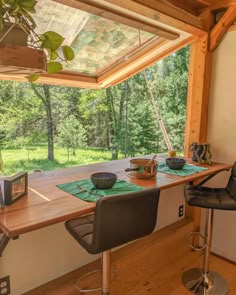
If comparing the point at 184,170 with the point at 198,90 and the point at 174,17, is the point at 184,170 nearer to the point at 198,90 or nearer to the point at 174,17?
the point at 198,90

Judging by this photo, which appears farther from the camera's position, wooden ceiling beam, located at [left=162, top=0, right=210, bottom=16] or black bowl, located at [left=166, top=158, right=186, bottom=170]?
wooden ceiling beam, located at [left=162, top=0, right=210, bottom=16]

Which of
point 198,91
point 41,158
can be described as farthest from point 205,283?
point 41,158

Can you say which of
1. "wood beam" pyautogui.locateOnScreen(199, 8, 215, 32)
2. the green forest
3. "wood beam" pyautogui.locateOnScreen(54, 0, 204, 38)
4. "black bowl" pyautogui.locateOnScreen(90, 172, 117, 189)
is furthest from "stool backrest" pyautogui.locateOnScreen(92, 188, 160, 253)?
the green forest

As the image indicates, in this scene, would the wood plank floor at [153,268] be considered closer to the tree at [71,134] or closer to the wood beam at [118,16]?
the wood beam at [118,16]

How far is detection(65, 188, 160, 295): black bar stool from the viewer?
1.18 meters

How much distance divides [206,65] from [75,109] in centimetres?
245

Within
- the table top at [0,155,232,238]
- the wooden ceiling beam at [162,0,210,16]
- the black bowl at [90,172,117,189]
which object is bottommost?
the table top at [0,155,232,238]

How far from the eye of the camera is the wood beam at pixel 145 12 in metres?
1.77

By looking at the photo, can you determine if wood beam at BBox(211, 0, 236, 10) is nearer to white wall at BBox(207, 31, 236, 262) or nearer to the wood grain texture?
white wall at BBox(207, 31, 236, 262)

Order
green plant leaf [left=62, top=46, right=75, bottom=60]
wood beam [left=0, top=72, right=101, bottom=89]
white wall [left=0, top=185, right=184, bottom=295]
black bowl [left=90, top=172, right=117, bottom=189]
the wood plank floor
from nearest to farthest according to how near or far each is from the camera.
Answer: green plant leaf [left=62, top=46, right=75, bottom=60], black bowl [left=90, top=172, right=117, bottom=189], white wall [left=0, top=185, right=184, bottom=295], the wood plank floor, wood beam [left=0, top=72, right=101, bottom=89]

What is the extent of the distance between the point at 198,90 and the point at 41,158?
2655 millimetres

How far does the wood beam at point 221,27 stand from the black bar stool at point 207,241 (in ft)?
3.81

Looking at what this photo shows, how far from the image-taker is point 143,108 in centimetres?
511

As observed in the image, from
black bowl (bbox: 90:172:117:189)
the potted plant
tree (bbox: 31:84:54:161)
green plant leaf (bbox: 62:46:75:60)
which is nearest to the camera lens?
the potted plant
